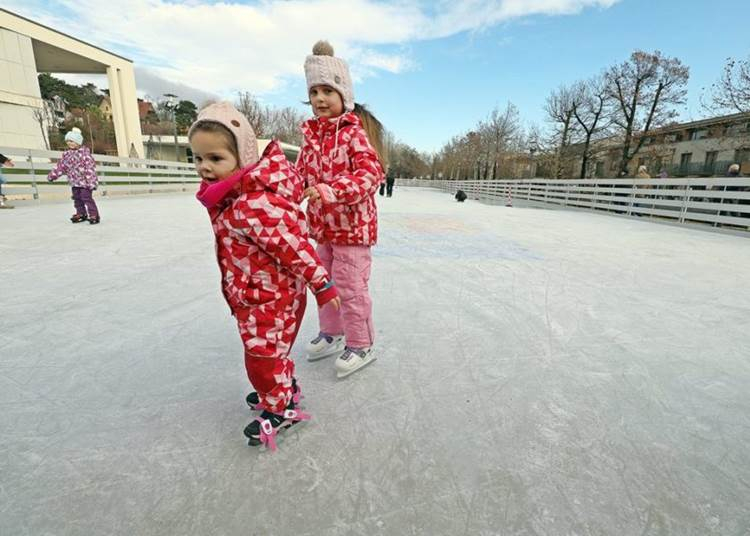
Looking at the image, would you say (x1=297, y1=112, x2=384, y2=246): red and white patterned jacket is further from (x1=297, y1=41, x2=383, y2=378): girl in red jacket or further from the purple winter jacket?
the purple winter jacket

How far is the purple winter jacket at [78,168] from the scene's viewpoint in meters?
5.12

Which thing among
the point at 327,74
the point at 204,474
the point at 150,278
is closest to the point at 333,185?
the point at 327,74

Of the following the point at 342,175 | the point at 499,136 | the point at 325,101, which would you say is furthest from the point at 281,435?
the point at 499,136

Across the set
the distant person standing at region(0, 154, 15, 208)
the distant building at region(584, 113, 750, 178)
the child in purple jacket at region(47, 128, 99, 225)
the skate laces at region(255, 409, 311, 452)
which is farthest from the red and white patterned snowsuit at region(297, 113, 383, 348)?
the distant building at region(584, 113, 750, 178)

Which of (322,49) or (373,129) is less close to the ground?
(322,49)

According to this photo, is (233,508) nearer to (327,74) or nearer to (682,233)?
(327,74)

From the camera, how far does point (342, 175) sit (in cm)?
145

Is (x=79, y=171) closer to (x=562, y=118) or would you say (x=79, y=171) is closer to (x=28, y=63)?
(x=28, y=63)

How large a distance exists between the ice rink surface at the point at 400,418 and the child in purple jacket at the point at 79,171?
2.97 meters

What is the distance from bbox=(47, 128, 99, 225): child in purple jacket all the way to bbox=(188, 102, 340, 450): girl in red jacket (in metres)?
5.37

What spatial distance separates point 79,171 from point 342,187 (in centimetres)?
548

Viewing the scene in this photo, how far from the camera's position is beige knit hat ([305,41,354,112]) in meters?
1.48

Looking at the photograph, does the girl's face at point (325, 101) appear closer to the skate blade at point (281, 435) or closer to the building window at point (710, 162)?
the skate blade at point (281, 435)

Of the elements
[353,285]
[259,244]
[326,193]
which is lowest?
[353,285]
